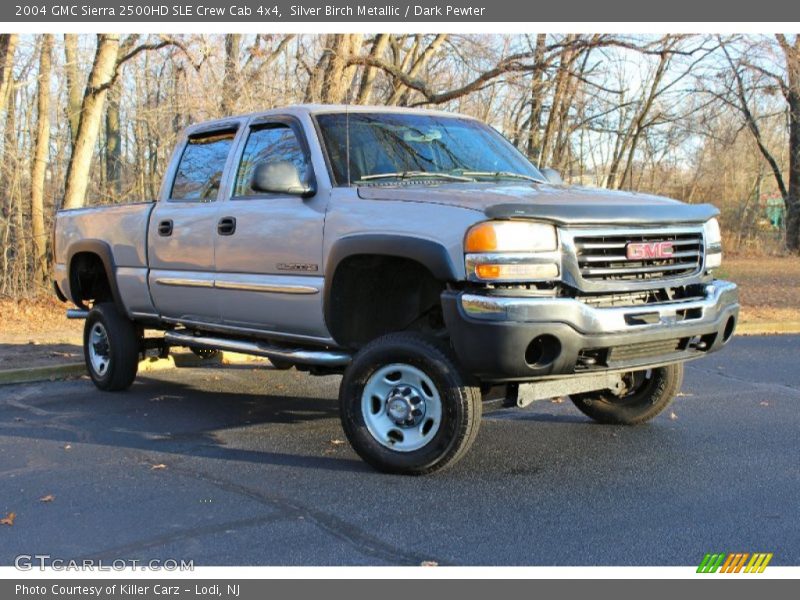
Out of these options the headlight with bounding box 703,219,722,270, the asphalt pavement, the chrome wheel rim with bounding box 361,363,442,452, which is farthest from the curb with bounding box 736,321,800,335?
the chrome wheel rim with bounding box 361,363,442,452

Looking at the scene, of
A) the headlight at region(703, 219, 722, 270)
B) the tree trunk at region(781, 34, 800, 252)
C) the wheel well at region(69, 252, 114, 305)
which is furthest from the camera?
the tree trunk at region(781, 34, 800, 252)

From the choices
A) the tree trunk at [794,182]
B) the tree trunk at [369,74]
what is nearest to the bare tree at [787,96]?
the tree trunk at [794,182]

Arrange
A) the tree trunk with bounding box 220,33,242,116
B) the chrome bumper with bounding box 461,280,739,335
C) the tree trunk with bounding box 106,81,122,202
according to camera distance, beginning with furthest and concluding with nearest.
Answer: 1. the tree trunk with bounding box 106,81,122,202
2. the tree trunk with bounding box 220,33,242,116
3. the chrome bumper with bounding box 461,280,739,335

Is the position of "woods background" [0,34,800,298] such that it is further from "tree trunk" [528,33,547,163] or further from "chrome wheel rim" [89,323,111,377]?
"chrome wheel rim" [89,323,111,377]

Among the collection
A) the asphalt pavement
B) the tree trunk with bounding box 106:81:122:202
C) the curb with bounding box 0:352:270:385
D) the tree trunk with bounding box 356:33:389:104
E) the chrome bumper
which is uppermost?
the tree trunk with bounding box 356:33:389:104

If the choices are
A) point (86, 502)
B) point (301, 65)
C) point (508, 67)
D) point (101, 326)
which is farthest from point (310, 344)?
point (301, 65)

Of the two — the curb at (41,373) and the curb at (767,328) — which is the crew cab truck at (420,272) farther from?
the curb at (767,328)

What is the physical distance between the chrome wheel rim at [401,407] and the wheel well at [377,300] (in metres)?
0.54

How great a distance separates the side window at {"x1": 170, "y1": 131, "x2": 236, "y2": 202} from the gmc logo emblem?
10.6 ft

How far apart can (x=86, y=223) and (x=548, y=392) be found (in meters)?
4.91

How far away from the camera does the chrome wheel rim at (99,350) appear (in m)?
8.00

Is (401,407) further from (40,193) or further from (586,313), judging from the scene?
(40,193)

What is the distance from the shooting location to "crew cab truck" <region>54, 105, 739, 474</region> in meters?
4.69

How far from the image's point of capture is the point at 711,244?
5.50 meters
